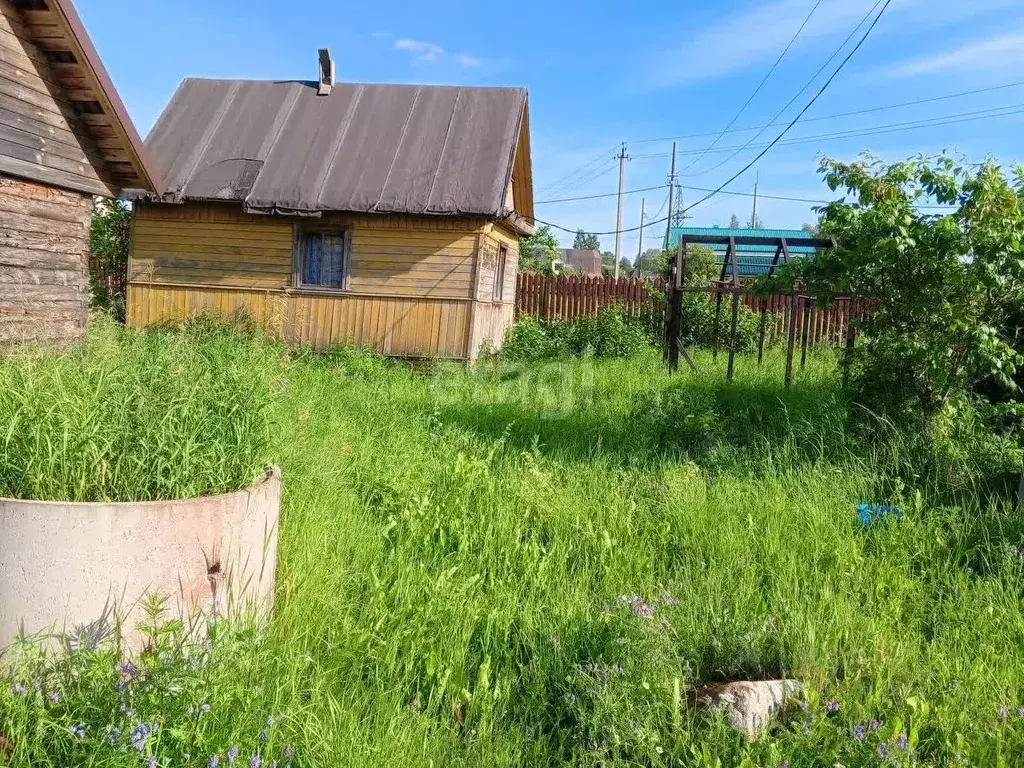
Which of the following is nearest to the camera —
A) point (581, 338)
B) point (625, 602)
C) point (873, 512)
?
point (625, 602)

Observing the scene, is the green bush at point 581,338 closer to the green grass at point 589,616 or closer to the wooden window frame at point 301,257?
the wooden window frame at point 301,257

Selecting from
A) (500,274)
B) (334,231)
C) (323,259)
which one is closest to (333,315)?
(323,259)

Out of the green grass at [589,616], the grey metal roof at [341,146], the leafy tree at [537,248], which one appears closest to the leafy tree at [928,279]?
the green grass at [589,616]

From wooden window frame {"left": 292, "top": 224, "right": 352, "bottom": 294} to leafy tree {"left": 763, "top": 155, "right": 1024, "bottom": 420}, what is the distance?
8447 mm

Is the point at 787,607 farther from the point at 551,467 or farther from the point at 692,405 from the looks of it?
the point at 692,405

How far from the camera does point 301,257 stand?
45.1 ft

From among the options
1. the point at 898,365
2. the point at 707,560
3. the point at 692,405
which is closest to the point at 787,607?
the point at 707,560

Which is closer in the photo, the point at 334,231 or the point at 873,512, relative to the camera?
the point at 873,512

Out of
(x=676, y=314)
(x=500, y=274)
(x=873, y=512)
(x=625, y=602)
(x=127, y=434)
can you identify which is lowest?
(x=625, y=602)

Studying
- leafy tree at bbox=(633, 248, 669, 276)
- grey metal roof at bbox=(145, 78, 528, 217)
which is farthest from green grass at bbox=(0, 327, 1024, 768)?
leafy tree at bbox=(633, 248, 669, 276)

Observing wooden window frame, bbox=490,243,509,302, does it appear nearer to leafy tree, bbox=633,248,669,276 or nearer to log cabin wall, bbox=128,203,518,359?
log cabin wall, bbox=128,203,518,359

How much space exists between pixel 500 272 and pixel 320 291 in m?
4.06

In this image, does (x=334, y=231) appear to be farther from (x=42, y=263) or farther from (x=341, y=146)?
(x=42, y=263)

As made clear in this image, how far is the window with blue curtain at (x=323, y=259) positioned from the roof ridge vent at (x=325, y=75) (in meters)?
3.62
